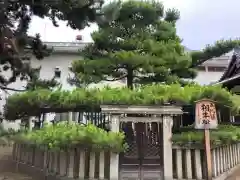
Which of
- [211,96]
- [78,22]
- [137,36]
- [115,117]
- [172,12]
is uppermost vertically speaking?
[172,12]

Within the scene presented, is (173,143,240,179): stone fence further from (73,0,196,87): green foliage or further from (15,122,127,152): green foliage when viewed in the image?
(73,0,196,87): green foliage

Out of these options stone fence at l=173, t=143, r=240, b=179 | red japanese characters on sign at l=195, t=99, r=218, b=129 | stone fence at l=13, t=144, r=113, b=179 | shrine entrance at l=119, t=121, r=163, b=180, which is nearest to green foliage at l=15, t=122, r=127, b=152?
stone fence at l=13, t=144, r=113, b=179

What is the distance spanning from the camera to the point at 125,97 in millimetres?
7688

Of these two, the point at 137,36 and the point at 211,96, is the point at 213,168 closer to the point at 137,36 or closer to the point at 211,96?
the point at 211,96

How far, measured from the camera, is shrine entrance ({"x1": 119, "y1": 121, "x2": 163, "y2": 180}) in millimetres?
7746

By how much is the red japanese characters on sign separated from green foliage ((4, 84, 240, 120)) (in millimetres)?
452

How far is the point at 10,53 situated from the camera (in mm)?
6703

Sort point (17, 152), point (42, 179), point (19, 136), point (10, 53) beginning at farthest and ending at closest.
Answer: point (17, 152), point (19, 136), point (42, 179), point (10, 53)

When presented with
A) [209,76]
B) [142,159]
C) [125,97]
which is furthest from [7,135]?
[209,76]

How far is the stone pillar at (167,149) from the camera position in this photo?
7414 mm

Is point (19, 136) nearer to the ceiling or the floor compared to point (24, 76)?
nearer to the floor

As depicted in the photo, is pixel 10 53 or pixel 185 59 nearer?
pixel 10 53

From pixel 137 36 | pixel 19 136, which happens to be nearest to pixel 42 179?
pixel 19 136

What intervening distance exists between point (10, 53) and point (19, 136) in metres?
4.28
